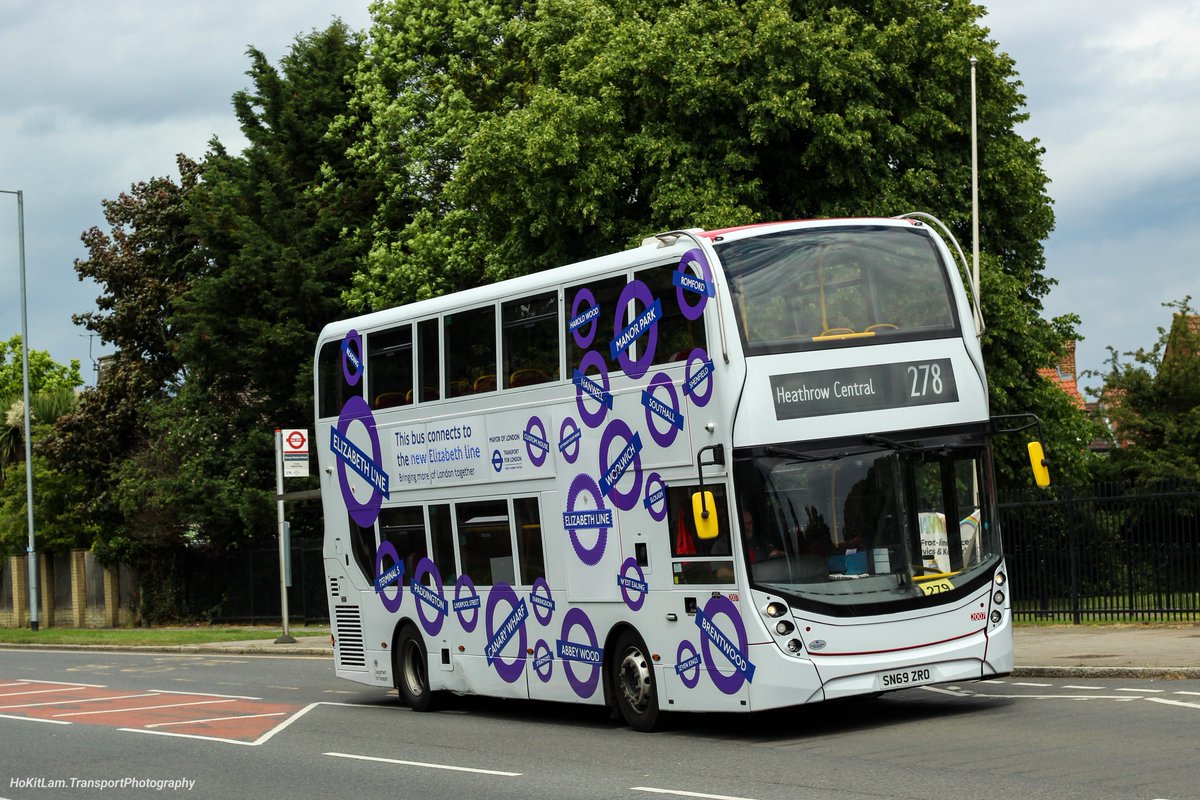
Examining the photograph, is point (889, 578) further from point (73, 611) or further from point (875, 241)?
point (73, 611)

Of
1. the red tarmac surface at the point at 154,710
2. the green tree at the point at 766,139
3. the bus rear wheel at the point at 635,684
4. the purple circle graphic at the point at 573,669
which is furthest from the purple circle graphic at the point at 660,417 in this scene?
the green tree at the point at 766,139

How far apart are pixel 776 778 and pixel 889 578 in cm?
278

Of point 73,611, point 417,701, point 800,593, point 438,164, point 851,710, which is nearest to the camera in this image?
point 800,593

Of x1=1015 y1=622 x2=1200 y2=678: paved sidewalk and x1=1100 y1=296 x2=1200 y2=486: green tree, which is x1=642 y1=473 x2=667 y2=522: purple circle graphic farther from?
x1=1100 y1=296 x2=1200 y2=486: green tree

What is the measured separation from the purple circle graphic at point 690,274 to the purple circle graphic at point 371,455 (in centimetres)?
577

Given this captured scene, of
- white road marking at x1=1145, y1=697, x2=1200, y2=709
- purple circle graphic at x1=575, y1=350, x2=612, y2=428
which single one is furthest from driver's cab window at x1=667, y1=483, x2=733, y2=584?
white road marking at x1=1145, y1=697, x2=1200, y2=709

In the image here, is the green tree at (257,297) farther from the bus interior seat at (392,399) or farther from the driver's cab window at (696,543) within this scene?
the driver's cab window at (696,543)

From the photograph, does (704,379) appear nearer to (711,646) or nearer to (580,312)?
(580,312)

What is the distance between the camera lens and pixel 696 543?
1317 cm

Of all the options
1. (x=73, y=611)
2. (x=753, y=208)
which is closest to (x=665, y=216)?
(x=753, y=208)

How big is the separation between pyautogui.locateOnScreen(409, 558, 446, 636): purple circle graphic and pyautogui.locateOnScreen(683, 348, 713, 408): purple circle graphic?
5.01 m

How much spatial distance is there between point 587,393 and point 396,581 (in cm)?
461

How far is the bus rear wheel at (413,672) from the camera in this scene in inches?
691

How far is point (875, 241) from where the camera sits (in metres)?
13.5
